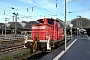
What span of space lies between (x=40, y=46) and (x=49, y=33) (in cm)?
248

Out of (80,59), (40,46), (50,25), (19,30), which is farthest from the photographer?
(19,30)

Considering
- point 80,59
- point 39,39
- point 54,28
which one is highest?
point 54,28

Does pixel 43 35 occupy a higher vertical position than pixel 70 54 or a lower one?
higher

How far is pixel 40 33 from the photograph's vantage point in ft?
48.2

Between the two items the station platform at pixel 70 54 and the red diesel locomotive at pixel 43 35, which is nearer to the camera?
the station platform at pixel 70 54

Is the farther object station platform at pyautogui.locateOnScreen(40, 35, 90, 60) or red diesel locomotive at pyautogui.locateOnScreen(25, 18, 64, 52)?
red diesel locomotive at pyautogui.locateOnScreen(25, 18, 64, 52)

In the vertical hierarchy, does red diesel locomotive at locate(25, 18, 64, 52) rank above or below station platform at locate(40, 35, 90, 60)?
above

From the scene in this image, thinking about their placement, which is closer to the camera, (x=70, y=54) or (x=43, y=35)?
(x=70, y=54)

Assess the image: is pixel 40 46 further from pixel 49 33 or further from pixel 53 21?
pixel 53 21

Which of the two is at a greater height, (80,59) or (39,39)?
(39,39)

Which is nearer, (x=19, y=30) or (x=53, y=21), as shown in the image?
(x=53, y=21)

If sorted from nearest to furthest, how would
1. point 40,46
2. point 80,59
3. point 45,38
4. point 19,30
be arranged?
point 80,59
point 40,46
point 45,38
point 19,30

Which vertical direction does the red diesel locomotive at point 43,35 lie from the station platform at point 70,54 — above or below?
above

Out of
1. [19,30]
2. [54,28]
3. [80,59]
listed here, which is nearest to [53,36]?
[54,28]
